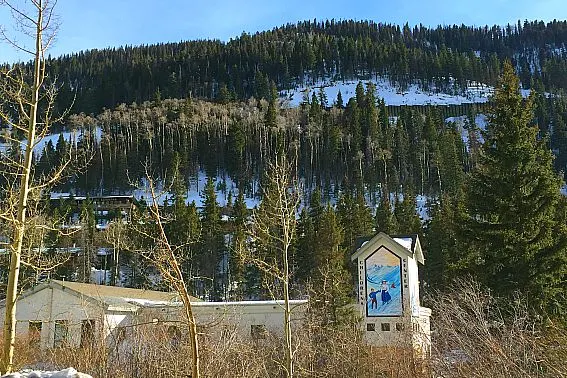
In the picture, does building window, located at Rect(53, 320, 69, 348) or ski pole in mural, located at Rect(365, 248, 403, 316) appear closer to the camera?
building window, located at Rect(53, 320, 69, 348)

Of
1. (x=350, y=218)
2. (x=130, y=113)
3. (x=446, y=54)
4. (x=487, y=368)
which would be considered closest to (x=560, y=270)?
(x=487, y=368)

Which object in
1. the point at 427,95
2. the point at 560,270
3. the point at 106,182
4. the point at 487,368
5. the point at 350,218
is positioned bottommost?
the point at 487,368

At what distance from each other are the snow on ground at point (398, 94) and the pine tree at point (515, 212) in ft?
329

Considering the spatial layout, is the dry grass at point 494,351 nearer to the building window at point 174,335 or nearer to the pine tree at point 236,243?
the building window at point 174,335

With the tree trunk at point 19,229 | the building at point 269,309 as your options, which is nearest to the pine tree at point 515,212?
the building at point 269,309

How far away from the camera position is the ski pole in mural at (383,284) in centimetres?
2138

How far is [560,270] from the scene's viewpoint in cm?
1838

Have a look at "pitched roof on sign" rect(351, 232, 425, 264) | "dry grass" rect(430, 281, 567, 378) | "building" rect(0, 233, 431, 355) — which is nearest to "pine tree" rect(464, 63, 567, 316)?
"pitched roof on sign" rect(351, 232, 425, 264)

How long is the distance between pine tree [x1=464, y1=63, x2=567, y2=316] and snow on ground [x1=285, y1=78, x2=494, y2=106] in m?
100

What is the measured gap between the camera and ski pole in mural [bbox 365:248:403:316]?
21375 mm

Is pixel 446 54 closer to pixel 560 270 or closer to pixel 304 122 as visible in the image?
pixel 304 122

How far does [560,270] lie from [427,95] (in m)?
117

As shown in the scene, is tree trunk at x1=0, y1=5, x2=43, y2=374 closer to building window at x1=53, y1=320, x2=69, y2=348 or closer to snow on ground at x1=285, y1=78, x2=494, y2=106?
building window at x1=53, y1=320, x2=69, y2=348

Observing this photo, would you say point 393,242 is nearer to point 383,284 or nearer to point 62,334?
point 383,284
